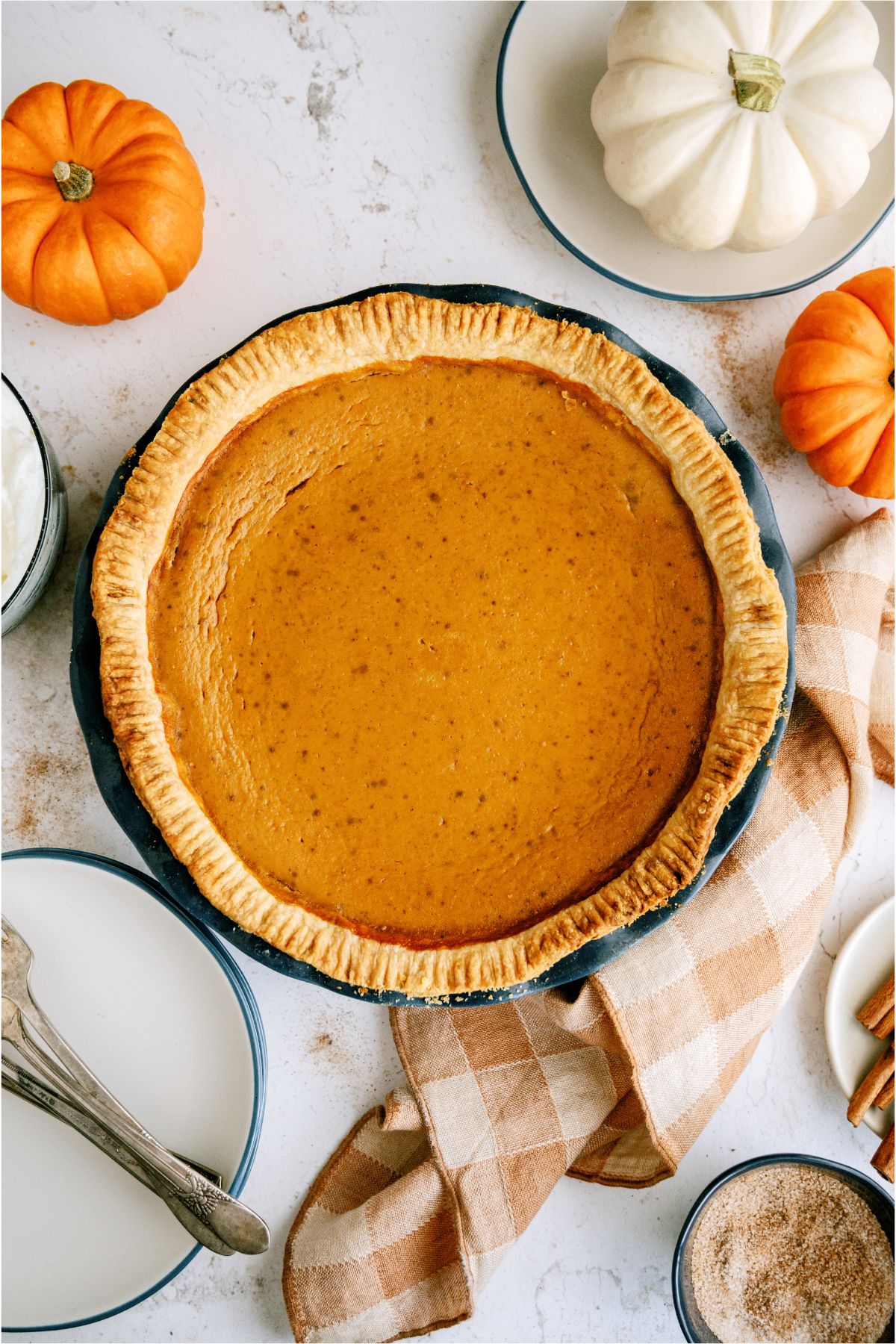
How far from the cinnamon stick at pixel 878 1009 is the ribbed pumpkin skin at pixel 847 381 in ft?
3.35

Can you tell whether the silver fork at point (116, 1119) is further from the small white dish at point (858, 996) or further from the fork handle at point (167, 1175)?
the small white dish at point (858, 996)

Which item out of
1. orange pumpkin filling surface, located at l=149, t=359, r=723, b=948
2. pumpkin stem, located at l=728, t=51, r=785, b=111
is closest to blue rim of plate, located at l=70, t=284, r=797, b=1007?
orange pumpkin filling surface, located at l=149, t=359, r=723, b=948

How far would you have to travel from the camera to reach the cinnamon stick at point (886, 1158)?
1.92m

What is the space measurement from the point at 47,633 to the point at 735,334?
5.06 feet

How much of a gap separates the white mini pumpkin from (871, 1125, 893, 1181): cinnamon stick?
181 cm

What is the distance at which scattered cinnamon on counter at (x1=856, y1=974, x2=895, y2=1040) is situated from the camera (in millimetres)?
1920

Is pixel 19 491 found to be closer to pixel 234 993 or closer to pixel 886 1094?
pixel 234 993

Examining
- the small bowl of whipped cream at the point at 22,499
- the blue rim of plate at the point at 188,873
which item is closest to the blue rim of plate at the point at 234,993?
the blue rim of plate at the point at 188,873

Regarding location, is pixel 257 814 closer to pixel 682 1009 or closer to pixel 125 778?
pixel 125 778

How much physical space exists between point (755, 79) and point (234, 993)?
189 centimetres

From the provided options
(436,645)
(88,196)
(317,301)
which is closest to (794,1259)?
(436,645)

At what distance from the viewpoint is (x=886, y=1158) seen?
1.92 meters

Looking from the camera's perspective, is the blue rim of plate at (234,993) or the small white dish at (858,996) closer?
the blue rim of plate at (234,993)

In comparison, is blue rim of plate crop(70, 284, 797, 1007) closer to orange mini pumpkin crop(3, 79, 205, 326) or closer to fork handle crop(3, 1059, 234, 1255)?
orange mini pumpkin crop(3, 79, 205, 326)
